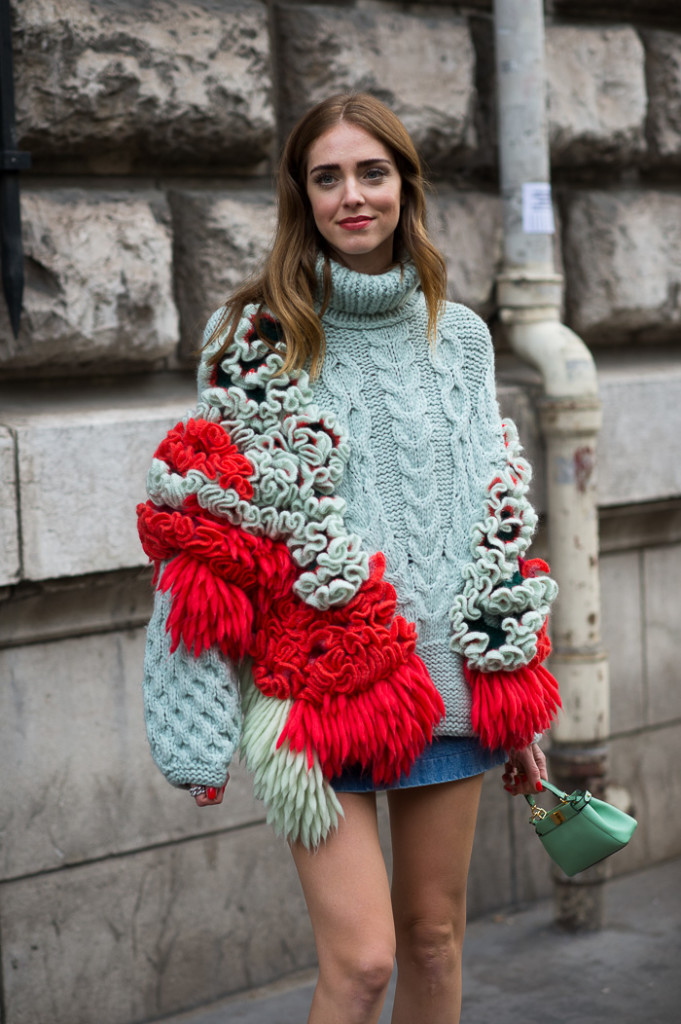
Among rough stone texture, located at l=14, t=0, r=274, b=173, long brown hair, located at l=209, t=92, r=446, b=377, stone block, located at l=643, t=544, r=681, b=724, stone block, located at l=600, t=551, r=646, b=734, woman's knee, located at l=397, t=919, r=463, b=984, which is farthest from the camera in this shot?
stone block, located at l=643, t=544, r=681, b=724

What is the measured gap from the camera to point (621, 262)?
174 inches

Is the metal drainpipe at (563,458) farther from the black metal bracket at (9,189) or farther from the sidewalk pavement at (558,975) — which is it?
the black metal bracket at (9,189)

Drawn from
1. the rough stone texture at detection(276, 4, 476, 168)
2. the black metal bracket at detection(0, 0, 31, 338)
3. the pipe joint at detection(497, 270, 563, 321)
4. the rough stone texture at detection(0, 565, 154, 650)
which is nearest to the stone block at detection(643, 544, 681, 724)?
the pipe joint at detection(497, 270, 563, 321)

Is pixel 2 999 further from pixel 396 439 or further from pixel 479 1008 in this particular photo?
pixel 396 439

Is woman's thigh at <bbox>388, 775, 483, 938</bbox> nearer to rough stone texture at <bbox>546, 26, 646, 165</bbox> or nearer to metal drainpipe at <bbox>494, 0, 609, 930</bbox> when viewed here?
metal drainpipe at <bbox>494, 0, 609, 930</bbox>

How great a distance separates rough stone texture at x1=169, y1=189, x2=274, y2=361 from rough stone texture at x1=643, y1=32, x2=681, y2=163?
1.65m

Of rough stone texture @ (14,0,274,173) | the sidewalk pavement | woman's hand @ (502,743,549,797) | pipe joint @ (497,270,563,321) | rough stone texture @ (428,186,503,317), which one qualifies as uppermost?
rough stone texture @ (14,0,274,173)

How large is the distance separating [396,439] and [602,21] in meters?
2.60

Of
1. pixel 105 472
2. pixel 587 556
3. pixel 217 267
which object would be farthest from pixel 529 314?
pixel 105 472

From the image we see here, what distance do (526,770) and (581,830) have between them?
0.15 metres

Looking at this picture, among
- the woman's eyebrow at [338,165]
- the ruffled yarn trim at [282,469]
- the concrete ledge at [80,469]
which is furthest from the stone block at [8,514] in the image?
the woman's eyebrow at [338,165]

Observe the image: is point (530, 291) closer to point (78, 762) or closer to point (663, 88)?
point (663, 88)

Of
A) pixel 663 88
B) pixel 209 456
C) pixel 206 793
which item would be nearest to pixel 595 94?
pixel 663 88

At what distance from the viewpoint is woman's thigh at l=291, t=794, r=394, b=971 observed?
2.35 metres
